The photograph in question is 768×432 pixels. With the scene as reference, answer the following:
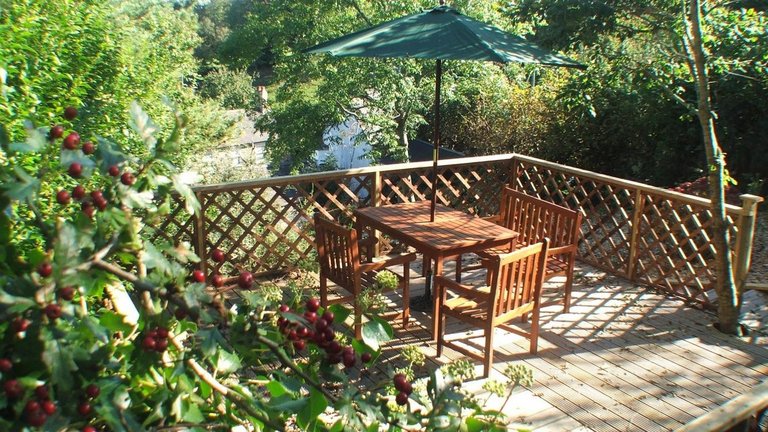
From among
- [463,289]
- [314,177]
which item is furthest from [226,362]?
[314,177]

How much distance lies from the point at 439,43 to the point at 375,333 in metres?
2.48

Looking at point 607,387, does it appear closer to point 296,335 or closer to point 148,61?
point 296,335

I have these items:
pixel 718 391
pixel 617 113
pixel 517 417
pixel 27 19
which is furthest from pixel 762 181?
pixel 27 19

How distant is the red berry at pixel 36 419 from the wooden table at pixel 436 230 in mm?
2567

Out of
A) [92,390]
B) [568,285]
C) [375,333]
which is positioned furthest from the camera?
[568,285]

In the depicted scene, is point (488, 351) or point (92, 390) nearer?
point (92, 390)

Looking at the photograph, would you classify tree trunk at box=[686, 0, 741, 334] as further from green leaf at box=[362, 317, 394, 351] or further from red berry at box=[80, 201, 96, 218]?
red berry at box=[80, 201, 96, 218]

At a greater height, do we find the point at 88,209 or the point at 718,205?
the point at 88,209

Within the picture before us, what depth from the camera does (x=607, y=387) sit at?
3.11m

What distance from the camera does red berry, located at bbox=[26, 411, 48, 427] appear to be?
2.58 feet

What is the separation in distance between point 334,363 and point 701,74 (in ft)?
10.7

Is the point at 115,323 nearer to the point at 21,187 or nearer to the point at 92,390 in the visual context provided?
the point at 92,390

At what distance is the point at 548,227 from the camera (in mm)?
4023

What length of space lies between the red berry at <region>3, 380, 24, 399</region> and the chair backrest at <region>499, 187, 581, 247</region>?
336 cm
